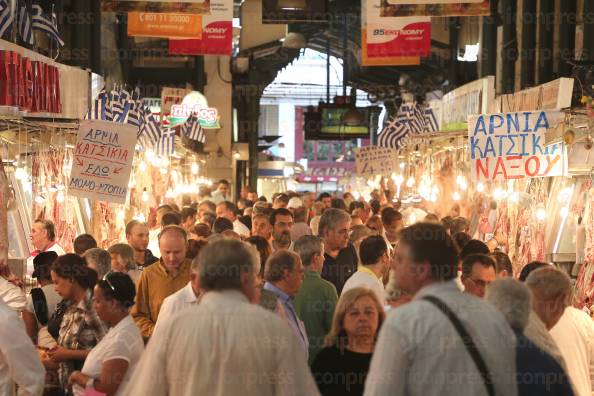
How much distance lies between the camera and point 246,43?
104 feet

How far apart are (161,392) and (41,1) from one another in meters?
14.2

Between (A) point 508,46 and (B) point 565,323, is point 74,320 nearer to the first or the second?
(B) point 565,323

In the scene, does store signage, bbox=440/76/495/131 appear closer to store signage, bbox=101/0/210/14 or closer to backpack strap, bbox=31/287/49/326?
store signage, bbox=101/0/210/14

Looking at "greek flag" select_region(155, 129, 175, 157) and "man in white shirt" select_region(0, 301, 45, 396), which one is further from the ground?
"greek flag" select_region(155, 129, 175, 157)

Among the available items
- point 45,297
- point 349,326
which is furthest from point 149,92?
point 349,326

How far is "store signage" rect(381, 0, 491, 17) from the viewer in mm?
12359

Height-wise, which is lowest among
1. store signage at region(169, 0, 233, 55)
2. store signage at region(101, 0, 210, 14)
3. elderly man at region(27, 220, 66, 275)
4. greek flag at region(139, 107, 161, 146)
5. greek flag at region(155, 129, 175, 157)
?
elderly man at region(27, 220, 66, 275)

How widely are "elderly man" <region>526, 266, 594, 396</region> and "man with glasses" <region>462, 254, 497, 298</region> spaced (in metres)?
0.95

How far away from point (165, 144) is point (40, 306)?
10386mm

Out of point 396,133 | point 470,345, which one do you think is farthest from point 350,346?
point 396,133

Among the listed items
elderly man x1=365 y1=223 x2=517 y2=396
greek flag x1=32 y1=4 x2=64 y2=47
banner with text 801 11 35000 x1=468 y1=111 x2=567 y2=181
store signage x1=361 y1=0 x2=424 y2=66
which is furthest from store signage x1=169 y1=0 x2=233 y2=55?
elderly man x1=365 y1=223 x2=517 y2=396

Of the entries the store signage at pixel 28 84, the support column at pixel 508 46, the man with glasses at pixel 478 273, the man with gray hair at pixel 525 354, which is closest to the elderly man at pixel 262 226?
the store signage at pixel 28 84

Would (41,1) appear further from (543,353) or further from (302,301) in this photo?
(543,353)

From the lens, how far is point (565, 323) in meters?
6.52
